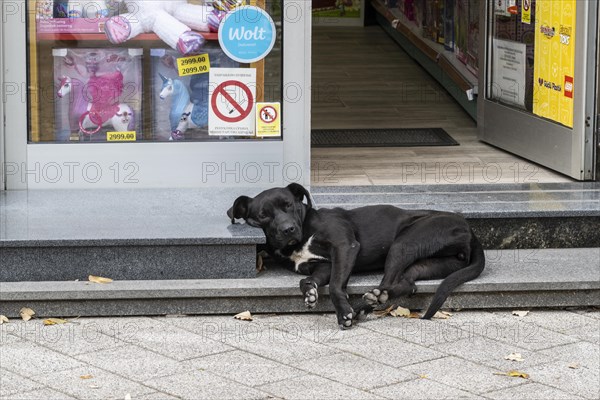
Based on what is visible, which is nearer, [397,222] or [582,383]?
[582,383]

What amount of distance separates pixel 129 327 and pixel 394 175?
268cm

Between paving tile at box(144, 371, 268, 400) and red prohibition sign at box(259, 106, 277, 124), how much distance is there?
8.17 ft

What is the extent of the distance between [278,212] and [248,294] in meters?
0.45

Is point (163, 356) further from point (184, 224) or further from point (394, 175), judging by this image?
point (394, 175)

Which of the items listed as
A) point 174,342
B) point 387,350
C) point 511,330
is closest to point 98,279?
point 174,342

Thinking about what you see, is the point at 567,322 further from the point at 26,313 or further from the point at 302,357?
the point at 26,313

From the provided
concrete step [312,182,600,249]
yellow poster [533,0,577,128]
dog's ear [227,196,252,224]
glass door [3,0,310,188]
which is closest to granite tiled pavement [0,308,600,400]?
dog's ear [227,196,252,224]

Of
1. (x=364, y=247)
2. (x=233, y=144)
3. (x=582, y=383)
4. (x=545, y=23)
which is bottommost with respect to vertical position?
(x=582, y=383)

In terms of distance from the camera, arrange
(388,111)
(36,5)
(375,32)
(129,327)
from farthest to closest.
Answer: (375,32) → (388,111) → (36,5) → (129,327)

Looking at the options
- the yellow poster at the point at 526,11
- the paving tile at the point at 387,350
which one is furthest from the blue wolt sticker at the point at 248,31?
the paving tile at the point at 387,350

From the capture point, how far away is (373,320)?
19.8ft

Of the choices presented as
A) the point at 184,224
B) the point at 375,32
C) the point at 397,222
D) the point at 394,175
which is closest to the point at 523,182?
the point at 394,175

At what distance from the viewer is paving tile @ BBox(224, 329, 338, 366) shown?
18.1 feet

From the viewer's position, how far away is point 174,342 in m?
5.67
